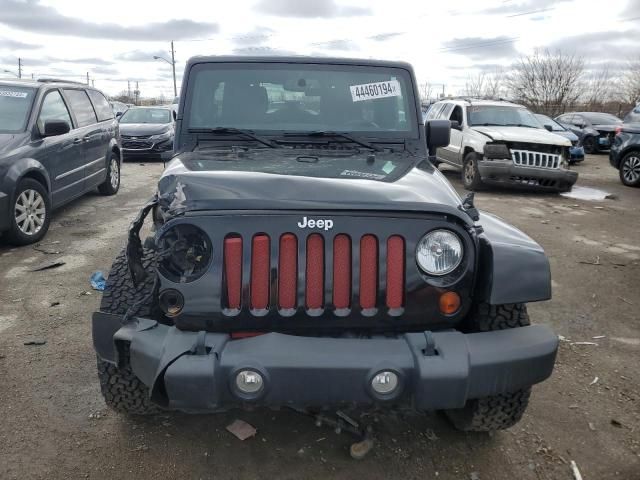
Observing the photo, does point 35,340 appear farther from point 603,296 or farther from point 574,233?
point 574,233

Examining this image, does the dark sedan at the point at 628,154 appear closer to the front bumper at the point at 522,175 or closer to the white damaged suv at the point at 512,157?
the white damaged suv at the point at 512,157

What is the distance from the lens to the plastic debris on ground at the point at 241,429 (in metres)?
2.78

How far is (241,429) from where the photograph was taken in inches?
111

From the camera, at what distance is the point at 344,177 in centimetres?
260

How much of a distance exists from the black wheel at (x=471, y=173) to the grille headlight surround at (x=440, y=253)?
26.6 feet

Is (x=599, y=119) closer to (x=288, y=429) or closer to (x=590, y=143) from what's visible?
(x=590, y=143)

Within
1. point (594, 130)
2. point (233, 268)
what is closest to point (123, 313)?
point (233, 268)

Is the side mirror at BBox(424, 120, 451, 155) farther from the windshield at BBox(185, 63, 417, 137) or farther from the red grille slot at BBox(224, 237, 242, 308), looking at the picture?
the red grille slot at BBox(224, 237, 242, 308)

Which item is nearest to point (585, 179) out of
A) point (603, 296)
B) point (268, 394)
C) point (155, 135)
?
point (603, 296)

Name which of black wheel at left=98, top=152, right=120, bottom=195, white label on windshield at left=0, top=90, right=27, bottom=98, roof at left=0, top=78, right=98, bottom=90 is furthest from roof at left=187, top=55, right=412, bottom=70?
black wheel at left=98, top=152, right=120, bottom=195

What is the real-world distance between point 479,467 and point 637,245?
529cm

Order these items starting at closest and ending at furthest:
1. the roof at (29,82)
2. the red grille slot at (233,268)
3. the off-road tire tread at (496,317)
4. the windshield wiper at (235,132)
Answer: the red grille slot at (233,268), the off-road tire tread at (496,317), the windshield wiper at (235,132), the roof at (29,82)

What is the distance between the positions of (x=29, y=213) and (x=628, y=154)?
11000mm

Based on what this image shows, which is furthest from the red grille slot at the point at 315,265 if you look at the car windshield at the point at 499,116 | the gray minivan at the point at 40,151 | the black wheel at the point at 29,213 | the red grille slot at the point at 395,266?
the car windshield at the point at 499,116
